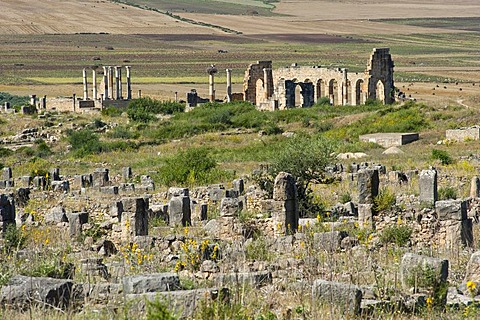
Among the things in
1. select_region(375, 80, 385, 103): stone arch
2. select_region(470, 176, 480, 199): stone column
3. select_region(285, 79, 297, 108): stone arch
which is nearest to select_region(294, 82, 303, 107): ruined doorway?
select_region(285, 79, 297, 108): stone arch

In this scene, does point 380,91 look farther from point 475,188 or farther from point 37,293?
point 37,293

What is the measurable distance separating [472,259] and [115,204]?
9.01m

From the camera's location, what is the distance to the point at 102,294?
8.62m

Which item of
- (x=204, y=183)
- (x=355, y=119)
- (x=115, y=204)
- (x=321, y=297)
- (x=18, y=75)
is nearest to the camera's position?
(x=321, y=297)

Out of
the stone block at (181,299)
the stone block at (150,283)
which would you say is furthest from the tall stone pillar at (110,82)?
the stone block at (181,299)

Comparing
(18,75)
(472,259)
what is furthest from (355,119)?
Result: (18,75)

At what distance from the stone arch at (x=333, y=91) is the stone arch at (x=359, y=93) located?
8.84 feet

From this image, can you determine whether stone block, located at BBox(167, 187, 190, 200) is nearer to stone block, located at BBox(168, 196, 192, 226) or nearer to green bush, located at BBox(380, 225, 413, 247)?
stone block, located at BBox(168, 196, 192, 226)

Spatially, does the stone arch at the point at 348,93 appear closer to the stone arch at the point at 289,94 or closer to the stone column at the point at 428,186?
the stone arch at the point at 289,94

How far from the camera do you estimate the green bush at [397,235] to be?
43.0 feet

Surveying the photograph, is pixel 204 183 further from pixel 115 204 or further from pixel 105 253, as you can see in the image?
pixel 105 253

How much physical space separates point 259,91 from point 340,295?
48671 mm

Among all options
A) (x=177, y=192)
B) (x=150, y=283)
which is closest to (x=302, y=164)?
(x=177, y=192)

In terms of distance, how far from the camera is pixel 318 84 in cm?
5688
